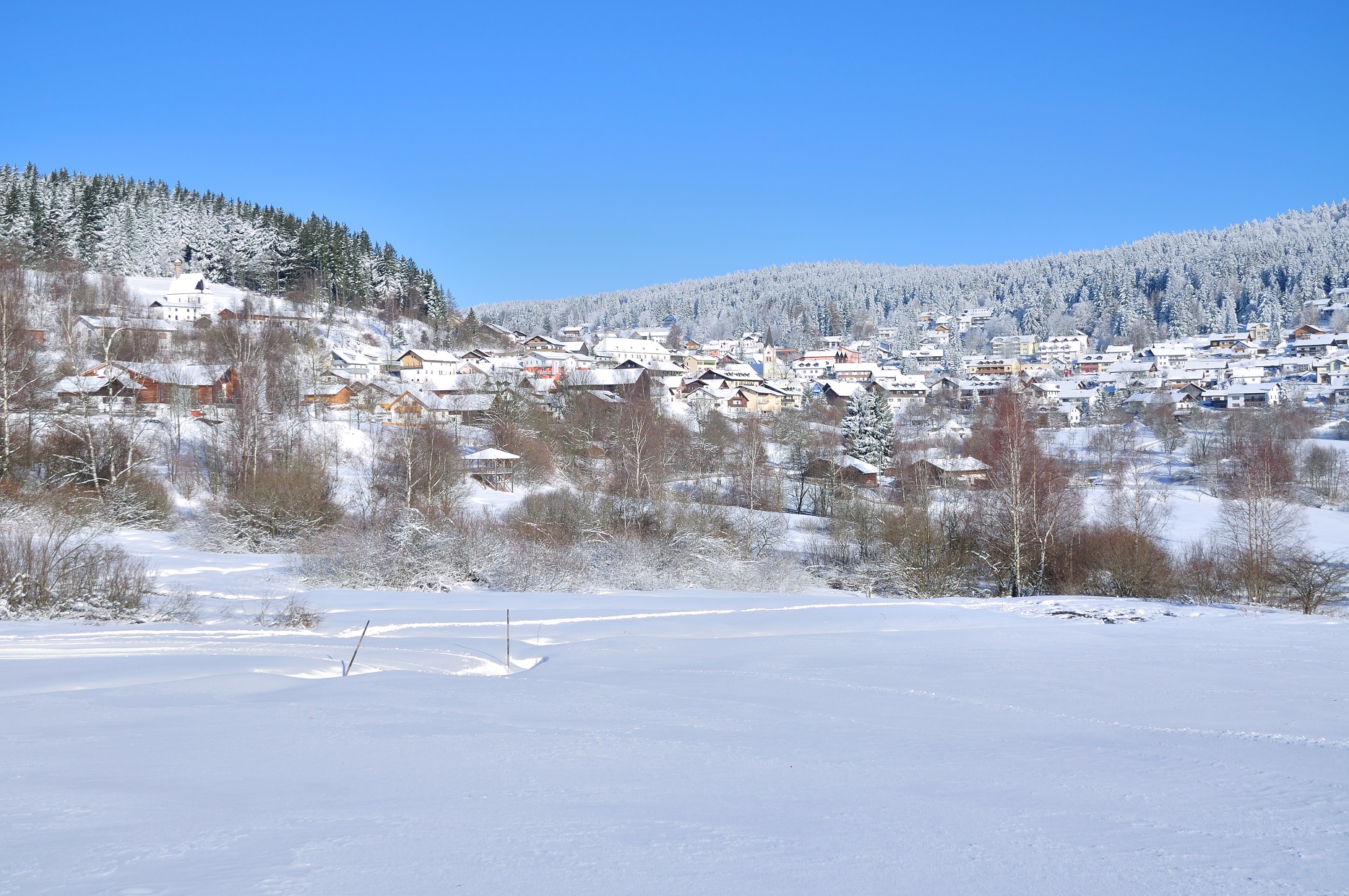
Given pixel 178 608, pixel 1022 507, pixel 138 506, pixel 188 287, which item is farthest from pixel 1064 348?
pixel 178 608

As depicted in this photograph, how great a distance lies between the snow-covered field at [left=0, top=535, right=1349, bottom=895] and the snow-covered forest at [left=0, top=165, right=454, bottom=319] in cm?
7590

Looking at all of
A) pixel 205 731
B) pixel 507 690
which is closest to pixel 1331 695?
pixel 507 690

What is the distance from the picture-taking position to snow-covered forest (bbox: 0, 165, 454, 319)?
2987 inches

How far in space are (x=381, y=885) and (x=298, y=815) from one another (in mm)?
1231

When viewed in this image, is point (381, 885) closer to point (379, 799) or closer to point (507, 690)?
point (379, 799)

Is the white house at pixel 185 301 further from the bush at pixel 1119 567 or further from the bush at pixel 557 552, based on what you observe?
the bush at pixel 1119 567

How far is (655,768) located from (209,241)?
9511 centimetres

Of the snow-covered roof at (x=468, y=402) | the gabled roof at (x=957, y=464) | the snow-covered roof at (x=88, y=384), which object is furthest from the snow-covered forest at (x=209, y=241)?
the gabled roof at (x=957, y=464)

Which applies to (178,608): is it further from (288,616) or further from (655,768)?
(655,768)

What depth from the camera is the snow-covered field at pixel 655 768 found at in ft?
14.2

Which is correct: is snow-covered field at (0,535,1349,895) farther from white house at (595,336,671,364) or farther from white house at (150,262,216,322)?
white house at (595,336,671,364)

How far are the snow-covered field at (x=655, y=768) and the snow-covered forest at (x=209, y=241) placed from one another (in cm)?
7590

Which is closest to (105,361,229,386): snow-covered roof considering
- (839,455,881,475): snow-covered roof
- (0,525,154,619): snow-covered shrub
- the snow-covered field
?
(0,525,154,619): snow-covered shrub

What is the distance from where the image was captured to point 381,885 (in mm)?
4094
